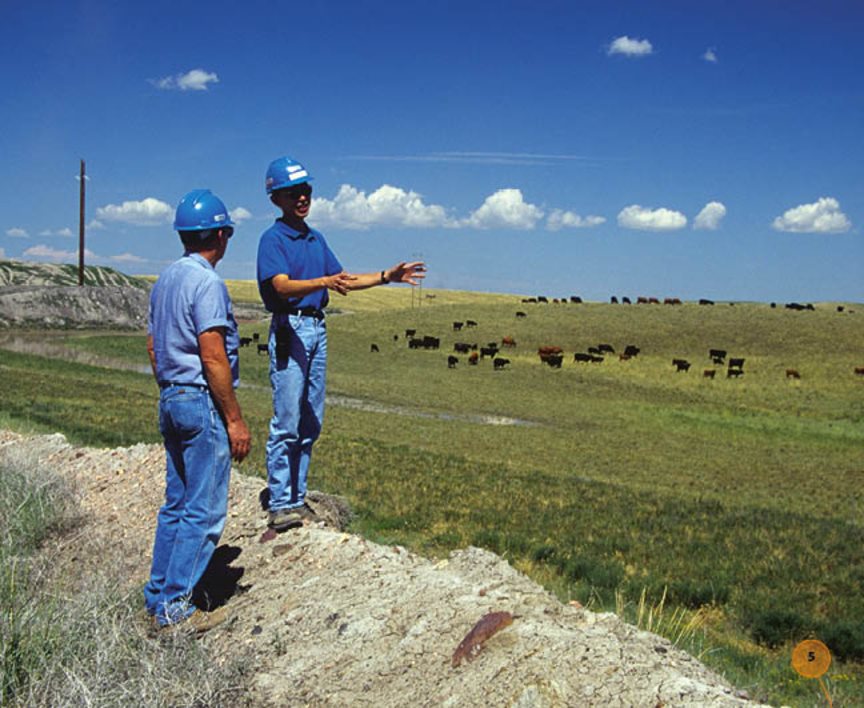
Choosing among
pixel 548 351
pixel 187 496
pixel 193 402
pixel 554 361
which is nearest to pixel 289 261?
pixel 193 402

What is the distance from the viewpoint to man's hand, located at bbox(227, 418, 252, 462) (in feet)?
17.1

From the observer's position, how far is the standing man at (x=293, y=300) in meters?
6.18

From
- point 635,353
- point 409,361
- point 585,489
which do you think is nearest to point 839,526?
point 585,489

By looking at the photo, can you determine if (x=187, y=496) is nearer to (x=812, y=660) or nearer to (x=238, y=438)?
(x=238, y=438)

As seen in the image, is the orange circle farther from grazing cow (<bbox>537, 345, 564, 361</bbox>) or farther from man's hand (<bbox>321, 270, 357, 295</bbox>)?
grazing cow (<bbox>537, 345, 564, 361</bbox>)

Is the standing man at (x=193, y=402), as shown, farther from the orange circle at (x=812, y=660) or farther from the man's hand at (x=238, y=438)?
the orange circle at (x=812, y=660)

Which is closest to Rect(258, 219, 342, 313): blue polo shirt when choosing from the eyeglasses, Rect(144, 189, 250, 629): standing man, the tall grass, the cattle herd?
the eyeglasses

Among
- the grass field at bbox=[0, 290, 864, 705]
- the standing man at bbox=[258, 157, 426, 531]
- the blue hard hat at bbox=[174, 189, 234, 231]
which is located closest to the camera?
the blue hard hat at bbox=[174, 189, 234, 231]

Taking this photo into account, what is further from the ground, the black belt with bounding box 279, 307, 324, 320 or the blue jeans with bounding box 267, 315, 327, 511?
the black belt with bounding box 279, 307, 324, 320

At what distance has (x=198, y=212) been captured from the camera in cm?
518

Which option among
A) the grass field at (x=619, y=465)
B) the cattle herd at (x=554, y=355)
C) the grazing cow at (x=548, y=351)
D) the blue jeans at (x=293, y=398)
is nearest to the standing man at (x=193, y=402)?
the blue jeans at (x=293, y=398)

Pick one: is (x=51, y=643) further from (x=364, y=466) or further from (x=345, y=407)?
(x=345, y=407)

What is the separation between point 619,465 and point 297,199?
1738 centimetres

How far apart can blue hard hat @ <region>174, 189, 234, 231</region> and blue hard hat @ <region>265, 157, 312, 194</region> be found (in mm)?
1012
